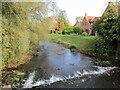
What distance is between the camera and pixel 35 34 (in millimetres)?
7250

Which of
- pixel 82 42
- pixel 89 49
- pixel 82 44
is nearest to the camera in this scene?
pixel 89 49

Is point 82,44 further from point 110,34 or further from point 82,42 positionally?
point 110,34

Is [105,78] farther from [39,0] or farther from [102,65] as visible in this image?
[39,0]

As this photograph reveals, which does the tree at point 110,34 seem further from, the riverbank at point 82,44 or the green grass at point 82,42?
the green grass at point 82,42

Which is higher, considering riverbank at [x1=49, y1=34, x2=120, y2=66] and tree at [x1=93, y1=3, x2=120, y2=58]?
tree at [x1=93, y1=3, x2=120, y2=58]

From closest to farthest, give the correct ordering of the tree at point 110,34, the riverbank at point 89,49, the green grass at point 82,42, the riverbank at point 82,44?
1. the riverbank at point 89,49
2. the tree at point 110,34
3. the riverbank at point 82,44
4. the green grass at point 82,42

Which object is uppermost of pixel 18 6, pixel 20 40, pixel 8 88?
pixel 18 6

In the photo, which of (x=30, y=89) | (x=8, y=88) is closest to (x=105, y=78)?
(x=30, y=89)

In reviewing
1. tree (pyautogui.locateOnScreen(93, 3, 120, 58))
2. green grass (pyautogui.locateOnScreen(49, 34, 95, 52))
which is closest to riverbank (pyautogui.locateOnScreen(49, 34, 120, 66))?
green grass (pyautogui.locateOnScreen(49, 34, 95, 52))

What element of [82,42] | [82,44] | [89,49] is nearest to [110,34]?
[89,49]

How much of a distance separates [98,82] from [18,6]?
4.54 m

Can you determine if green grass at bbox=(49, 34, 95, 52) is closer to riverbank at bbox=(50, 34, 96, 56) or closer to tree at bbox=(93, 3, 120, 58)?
riverbank at bbox=(50, 34, 96, 56)

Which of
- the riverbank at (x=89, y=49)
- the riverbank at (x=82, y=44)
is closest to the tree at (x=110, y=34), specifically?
the riverbank at (x=89, y=49)

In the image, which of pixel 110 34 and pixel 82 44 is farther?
pixel 82 44
